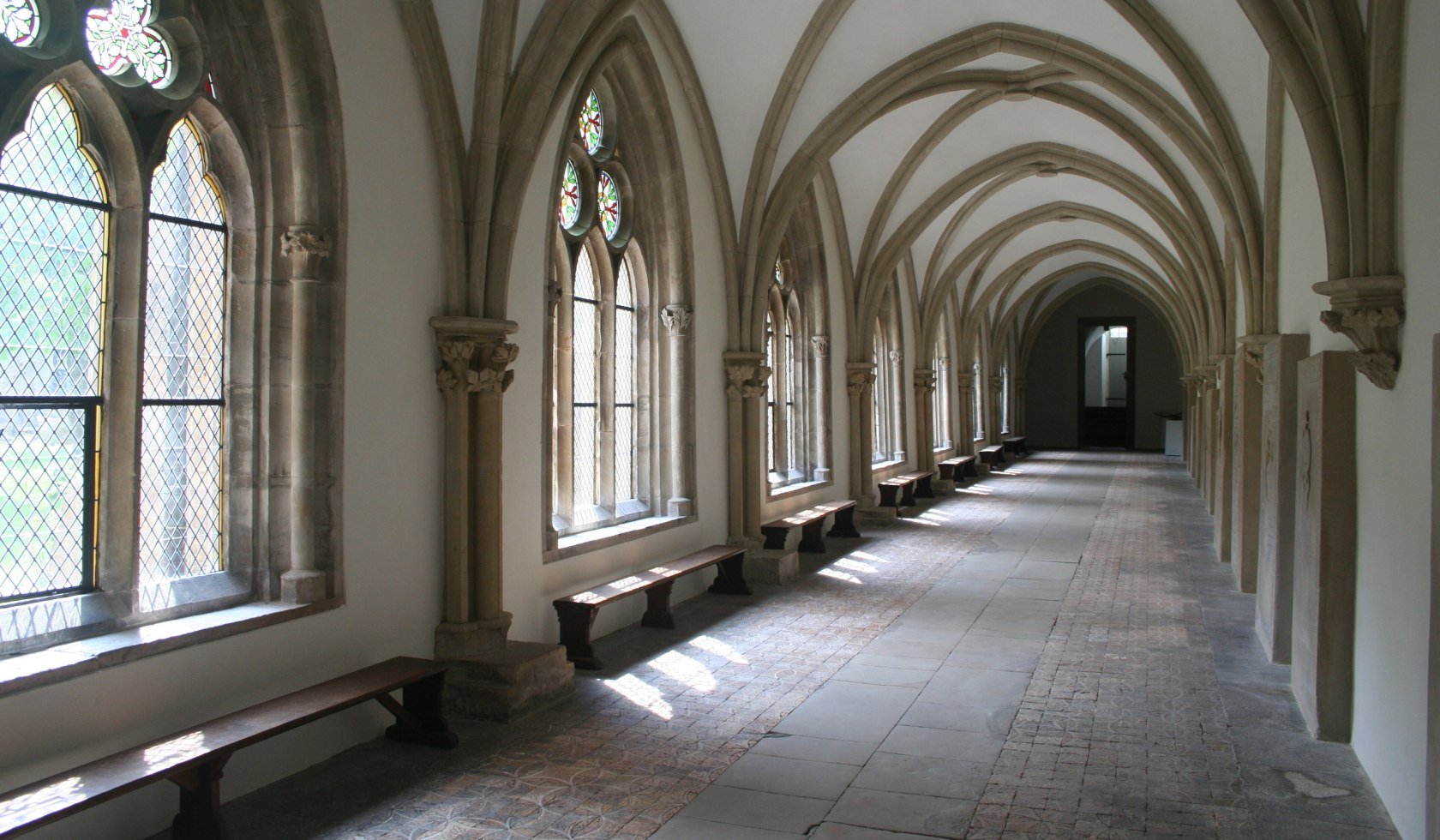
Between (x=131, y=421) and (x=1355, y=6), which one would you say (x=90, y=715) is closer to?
(x=131, y=421)

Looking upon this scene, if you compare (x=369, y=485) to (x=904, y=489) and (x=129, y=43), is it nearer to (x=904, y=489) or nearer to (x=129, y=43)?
(x=129, y=43)

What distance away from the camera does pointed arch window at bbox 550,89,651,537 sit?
7.34 metres

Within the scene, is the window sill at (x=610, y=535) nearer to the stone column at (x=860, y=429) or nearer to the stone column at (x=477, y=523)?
→ the stone column at (x=477, y=523)

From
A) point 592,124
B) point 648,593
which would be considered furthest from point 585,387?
point 592,124

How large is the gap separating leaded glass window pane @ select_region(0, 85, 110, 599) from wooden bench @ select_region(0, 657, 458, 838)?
31.3 inches

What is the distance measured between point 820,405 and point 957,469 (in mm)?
7964

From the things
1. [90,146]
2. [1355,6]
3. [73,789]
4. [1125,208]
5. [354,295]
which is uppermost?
[1125,208]

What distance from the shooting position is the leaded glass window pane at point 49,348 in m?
3.79

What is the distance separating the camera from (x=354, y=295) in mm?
5031

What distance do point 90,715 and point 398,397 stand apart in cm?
213

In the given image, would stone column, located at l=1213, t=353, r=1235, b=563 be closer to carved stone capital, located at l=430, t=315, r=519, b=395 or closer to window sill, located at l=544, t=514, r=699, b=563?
window sill, located at l=544, t=514, r=699, b=563

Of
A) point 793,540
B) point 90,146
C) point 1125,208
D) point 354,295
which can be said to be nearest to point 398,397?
point 354,295

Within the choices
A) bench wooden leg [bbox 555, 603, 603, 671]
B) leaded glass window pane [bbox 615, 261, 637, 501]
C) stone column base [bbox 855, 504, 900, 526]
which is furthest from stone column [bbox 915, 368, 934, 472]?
bench wooden leg [bbox 555, 603, 603, 671]

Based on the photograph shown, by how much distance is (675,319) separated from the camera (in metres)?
8.54
